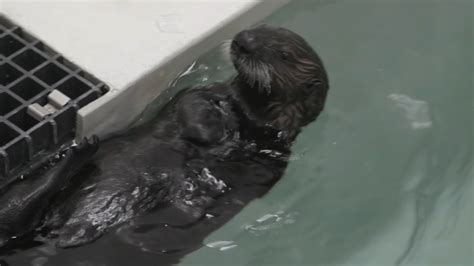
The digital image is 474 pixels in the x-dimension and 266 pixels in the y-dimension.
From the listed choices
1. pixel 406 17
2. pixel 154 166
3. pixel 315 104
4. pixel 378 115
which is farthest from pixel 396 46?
pixel 154 166

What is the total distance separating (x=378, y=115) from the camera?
314 centimetres

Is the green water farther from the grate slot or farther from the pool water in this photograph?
the grate slot

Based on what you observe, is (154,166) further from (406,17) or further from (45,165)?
(406,17)

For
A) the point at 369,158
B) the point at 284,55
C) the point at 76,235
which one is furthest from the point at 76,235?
the point at 369,158

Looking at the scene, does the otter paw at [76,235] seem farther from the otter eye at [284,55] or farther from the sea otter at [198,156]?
the otter eye at [284,55]

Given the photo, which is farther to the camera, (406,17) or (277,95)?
(406,17)

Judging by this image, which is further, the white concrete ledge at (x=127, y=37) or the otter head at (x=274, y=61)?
the white concrete ledge at (x=127, y=37)

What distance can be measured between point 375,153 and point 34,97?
137 cm

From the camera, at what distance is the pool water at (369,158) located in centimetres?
271

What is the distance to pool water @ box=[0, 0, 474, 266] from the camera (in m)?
2.71

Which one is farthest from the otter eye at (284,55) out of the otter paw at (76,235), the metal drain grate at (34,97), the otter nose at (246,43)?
the otter paw at (76,235)

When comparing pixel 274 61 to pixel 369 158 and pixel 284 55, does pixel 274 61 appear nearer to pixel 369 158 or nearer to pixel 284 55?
pixel 284 55

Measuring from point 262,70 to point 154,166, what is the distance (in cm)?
47

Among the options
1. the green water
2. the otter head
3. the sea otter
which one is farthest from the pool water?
the otter head
